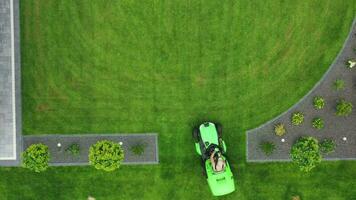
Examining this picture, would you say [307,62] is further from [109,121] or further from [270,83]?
[109,121]

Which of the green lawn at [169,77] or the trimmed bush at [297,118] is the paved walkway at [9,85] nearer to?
the green lawn at [169,77]

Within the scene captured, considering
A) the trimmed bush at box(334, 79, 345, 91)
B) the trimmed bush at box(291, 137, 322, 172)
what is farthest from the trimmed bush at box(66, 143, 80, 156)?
the trimmed bush at box(334, 79, 345, 91)

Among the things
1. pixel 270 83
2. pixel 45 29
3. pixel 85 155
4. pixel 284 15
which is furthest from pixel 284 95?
pixel 45 29

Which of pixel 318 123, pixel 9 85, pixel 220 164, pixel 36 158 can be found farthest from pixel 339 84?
pixel 9 85

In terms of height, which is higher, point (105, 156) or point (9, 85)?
point (9, 85)

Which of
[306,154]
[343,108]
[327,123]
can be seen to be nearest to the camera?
[306,154]

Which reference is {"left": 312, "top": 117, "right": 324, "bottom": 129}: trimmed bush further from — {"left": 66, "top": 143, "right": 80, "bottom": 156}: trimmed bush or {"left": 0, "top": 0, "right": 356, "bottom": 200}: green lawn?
{"left": 66, "top": 143, "right": 80, "bottom": 156}: trimmed bush

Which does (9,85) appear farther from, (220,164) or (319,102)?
(319,102)
